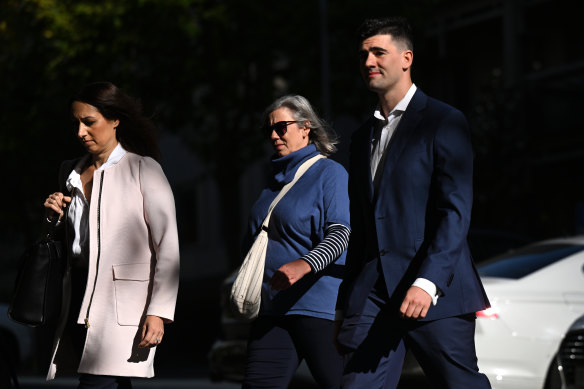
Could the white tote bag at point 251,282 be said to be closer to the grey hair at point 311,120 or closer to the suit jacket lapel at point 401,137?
the grey hair at point 311,120

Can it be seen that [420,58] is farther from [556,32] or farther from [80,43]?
[80,43]

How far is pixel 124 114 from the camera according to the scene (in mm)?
4719

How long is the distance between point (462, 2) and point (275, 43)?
30.3ft

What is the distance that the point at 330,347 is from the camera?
16.3 feet

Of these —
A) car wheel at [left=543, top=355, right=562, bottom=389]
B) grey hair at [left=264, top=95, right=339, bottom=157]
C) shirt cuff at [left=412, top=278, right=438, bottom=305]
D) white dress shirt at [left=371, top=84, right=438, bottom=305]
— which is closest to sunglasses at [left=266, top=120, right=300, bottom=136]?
grey hair at [left=264, top=95, right=339, bottom=157]

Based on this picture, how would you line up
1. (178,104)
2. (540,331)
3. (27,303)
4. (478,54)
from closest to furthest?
(27,303), (540,331), (178,104), (478,54)

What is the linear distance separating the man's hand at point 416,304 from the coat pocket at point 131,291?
121 centimetres

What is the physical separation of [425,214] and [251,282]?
1202 mm

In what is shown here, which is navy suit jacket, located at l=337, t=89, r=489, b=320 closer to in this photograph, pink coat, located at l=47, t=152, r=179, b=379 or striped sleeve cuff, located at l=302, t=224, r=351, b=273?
striped sleeve cuff, located at l=302, t=224, r=351, b=273

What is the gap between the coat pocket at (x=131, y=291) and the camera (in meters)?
4.47

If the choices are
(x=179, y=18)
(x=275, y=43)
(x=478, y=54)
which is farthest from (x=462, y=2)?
(x=179, y=18)

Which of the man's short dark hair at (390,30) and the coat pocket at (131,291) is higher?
the man's short dark hair at (390,30)

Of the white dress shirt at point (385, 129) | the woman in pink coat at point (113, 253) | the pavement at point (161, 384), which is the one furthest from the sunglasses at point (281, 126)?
the pavement at point (161, 384)

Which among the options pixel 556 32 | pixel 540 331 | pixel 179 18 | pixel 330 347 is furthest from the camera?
pixel 556 32
